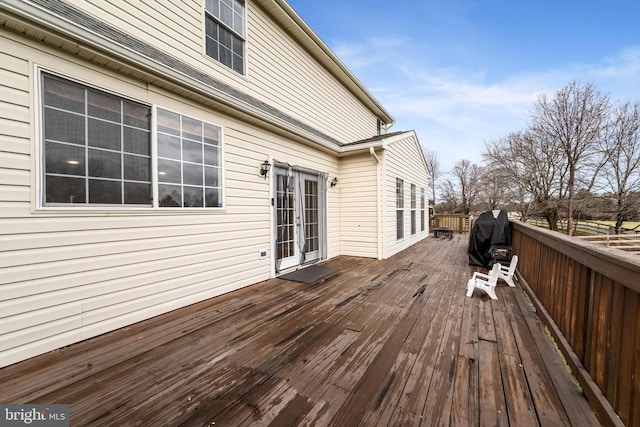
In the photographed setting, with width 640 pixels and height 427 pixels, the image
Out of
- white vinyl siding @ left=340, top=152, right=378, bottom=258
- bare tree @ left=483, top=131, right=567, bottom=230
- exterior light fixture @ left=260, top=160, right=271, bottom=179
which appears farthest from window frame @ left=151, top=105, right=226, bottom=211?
bare tree @ left=483, top=131, right=567, bottom=230

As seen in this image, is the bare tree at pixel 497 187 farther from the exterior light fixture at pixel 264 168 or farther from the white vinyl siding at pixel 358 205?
the exterior light fixture at pixel 264 168

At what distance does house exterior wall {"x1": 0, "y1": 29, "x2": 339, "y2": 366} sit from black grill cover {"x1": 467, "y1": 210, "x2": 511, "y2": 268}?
5.23 metres

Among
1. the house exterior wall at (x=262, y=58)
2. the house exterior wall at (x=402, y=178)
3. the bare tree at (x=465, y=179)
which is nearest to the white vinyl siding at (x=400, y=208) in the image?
the house exterior wall at (x=402, y=178)

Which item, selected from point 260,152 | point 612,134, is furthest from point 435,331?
point 612,134

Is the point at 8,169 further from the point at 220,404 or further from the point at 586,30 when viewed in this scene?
the point at 586,30

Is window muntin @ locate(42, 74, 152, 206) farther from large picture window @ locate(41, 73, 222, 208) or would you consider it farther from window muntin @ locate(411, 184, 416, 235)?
window muntin @ locate(411, 184, 416, 235)

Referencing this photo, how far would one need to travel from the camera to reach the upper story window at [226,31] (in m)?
4.08

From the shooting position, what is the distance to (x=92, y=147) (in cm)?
250

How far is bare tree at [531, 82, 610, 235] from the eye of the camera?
1188cm

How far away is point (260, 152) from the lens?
4395mm

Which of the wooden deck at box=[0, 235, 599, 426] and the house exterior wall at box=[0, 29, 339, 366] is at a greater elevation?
the house exterior wall at box=[0, 29, 339, 366]

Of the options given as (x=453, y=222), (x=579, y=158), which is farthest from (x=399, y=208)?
(x=579, y=158)

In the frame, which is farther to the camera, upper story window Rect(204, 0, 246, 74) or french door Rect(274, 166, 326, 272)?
french door Rect(274, 166, 326, 272)

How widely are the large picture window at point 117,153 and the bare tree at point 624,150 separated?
18.3 m
